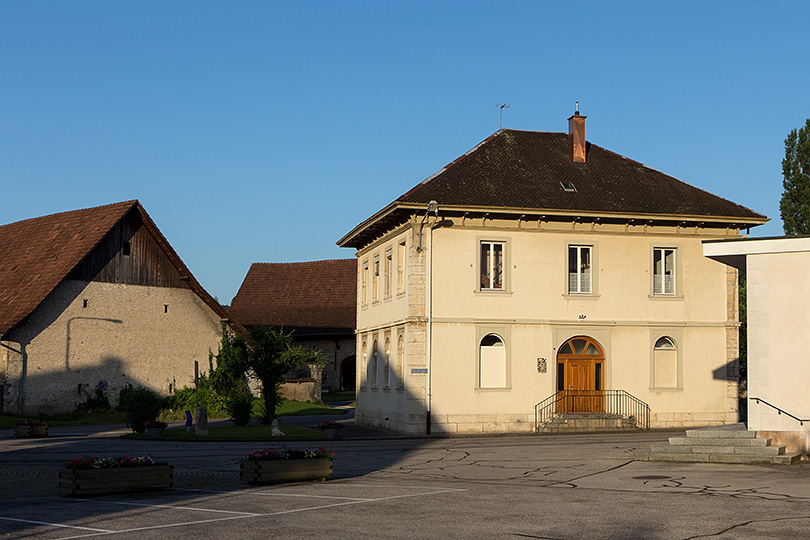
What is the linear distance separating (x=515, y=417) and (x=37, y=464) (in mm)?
15357

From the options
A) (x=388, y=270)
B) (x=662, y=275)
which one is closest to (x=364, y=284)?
(x=388, y=270)

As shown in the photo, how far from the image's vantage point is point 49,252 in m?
46.8

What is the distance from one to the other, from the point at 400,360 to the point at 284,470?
15760 mm

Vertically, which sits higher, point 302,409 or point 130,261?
point 130,261

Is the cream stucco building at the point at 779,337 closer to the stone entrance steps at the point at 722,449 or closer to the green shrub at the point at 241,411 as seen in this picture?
the stone entrance steps at the point at 722,449

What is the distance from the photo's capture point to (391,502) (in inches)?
567

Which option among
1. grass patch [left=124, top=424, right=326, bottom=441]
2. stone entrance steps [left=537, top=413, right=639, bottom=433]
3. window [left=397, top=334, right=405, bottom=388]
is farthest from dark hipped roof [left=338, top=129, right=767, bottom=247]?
grass patch [left=124, top=424, right=326, bottom=441]

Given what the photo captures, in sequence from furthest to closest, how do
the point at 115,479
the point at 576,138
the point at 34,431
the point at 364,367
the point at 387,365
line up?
the point at 364,367 → the point at 576,138 → the point at 387,365 → the point at 34,431 → the point at 115,479

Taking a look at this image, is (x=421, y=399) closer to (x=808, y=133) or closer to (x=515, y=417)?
(x=515, y=417)

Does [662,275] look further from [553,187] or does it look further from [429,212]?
[429,212]

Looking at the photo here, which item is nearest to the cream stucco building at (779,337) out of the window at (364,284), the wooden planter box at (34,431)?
the window at (364,284)

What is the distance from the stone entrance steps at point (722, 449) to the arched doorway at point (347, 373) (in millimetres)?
40626

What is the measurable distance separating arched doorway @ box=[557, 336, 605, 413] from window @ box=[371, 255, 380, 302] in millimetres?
8009

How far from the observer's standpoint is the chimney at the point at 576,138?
1446 inches
